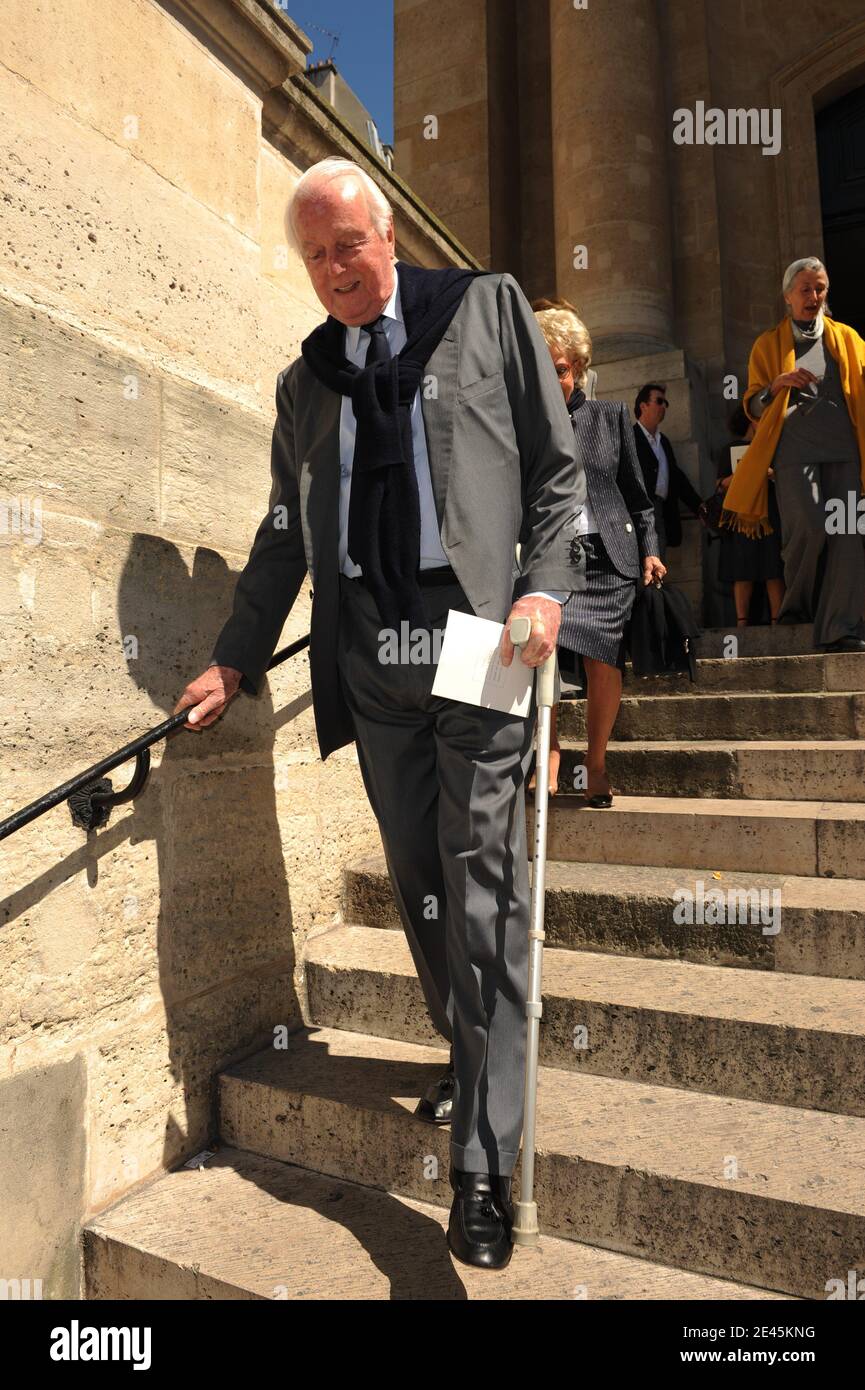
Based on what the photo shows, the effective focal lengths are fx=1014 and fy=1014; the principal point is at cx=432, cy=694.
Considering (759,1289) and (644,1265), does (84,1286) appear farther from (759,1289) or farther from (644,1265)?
(759,1289)

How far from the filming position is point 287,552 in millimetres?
2504

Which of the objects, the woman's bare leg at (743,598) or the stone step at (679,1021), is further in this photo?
the woman's bare leg at (743,598)

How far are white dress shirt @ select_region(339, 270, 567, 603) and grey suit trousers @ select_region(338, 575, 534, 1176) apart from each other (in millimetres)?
89

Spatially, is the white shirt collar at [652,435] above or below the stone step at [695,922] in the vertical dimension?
above

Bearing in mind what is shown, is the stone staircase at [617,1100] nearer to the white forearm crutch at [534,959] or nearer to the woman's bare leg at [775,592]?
the white forearm crutch at [534,959]

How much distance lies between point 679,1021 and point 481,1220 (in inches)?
30.4

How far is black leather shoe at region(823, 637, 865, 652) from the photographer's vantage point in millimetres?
4461

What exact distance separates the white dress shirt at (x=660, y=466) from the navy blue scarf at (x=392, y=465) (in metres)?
4.50

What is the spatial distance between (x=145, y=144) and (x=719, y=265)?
7313 mm

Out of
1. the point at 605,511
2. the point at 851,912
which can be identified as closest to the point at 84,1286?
the point at 851,912

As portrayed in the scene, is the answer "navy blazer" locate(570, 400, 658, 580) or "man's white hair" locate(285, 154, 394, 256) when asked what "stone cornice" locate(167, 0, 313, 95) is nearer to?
"man's white hair" locate(285, 154, 394, 256)

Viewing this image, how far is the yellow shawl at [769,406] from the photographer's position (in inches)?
179

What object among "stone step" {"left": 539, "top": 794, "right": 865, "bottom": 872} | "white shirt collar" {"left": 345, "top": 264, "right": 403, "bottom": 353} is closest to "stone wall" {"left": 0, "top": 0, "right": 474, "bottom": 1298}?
"white shirt collar" {"left": 345, "top": 264, "right": 403, "bottom": 353}

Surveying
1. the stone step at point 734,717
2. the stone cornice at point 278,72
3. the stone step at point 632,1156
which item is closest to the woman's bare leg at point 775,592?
the stone step at point 734,717
